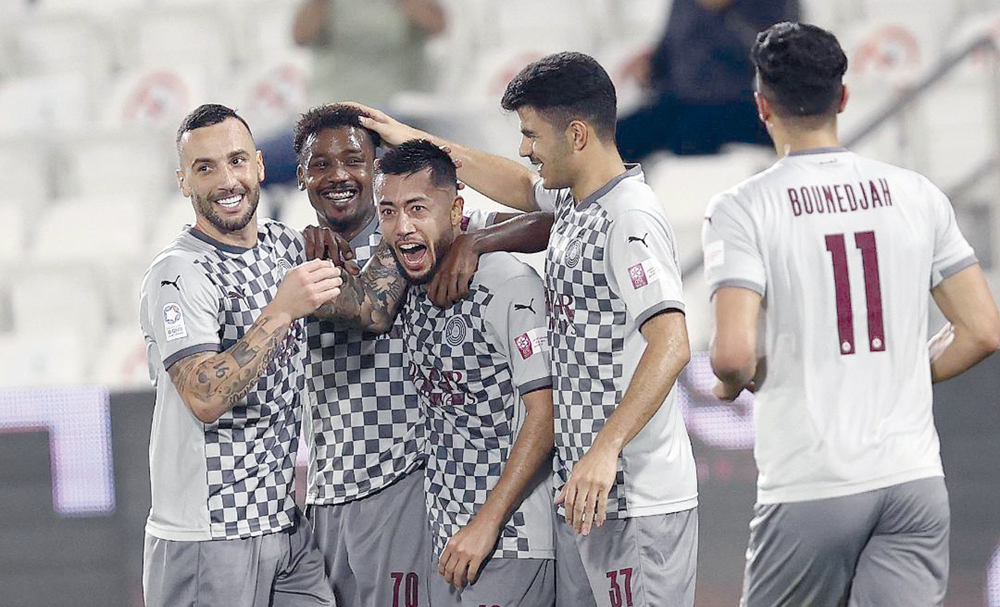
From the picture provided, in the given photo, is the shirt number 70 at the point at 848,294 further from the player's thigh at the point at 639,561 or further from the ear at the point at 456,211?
the ear at the point at 456,211

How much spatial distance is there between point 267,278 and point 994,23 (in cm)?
414

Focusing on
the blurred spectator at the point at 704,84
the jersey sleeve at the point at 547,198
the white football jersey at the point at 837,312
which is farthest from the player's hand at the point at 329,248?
the blurred spectator at the point at 704,84

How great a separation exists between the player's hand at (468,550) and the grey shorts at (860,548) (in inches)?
23.4

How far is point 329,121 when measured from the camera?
9.93ft

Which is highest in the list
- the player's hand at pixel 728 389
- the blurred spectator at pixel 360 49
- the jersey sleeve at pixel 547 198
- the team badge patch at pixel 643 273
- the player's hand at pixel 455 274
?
the blurred spectator at pixel 360 49

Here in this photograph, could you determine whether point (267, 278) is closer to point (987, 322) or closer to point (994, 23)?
point (987, 322)

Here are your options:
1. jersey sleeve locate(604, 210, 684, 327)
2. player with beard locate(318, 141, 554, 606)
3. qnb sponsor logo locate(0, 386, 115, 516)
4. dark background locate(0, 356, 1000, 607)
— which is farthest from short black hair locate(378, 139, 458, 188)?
qnb sponsor logo locate(0, 386, 115, 516)

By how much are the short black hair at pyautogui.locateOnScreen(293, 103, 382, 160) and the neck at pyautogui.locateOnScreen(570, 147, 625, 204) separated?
62 cm

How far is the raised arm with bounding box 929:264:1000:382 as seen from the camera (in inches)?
96.1

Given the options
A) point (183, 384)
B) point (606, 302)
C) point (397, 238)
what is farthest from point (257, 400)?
point (606, 302)

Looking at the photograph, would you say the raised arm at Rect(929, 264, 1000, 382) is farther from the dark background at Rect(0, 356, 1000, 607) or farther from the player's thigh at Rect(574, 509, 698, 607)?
the dark background at Rect(0, 356, 1000, 607)

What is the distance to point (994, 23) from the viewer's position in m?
5.68

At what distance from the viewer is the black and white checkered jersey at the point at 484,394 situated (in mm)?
2764

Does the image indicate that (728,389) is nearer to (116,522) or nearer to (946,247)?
(946,247)
